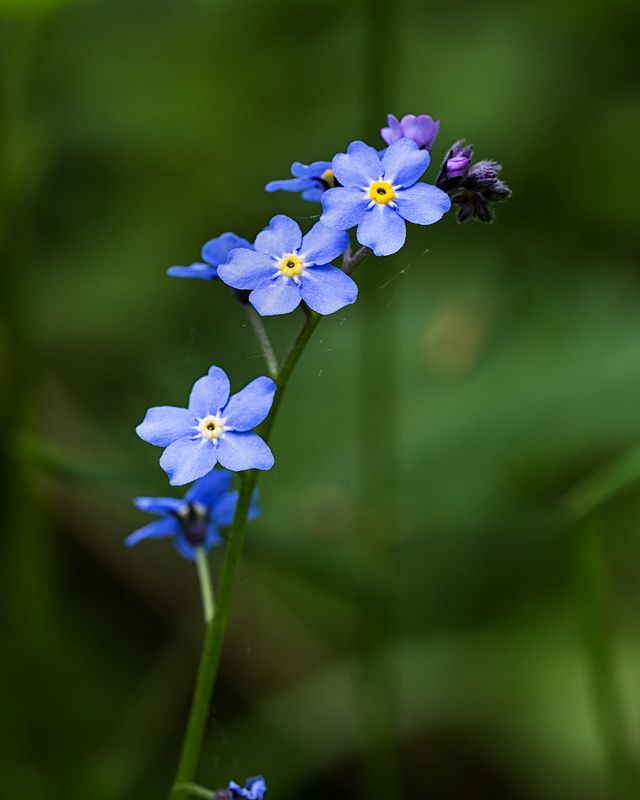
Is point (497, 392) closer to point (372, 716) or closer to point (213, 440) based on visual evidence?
point (372, 716)

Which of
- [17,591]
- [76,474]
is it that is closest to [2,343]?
[17,591]

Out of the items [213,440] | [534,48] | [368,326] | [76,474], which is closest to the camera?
[213,440]

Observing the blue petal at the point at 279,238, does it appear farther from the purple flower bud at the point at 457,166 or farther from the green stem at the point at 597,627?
the green stem at the point at 597,627

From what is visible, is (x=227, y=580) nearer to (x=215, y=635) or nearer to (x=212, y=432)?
(x=215, y=635)

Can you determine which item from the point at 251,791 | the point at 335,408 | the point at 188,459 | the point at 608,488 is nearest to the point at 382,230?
the point at 188,459

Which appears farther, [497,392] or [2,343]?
[497,392]

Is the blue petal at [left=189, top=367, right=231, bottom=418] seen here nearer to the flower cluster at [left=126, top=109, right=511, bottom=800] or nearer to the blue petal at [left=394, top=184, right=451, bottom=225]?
the flower cluster at [left=126, top=109, right=511, bottom=800]

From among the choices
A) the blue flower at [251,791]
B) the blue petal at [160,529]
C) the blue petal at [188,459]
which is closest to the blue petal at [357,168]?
the blue petal at [188,459]

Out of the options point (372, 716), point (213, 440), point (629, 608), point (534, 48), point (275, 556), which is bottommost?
point (213, 440)
